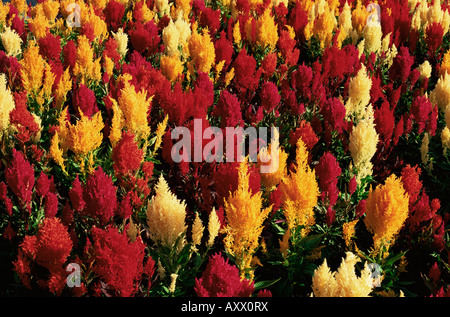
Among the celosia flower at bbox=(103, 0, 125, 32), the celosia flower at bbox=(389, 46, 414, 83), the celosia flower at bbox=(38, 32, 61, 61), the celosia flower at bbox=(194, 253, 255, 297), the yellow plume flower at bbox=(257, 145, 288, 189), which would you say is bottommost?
the celosia flower at bbox=(194, 253, 255, 297)

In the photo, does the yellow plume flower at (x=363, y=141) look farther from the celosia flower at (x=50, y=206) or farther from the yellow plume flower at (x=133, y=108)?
the celosia flower at (x=50, y=206)

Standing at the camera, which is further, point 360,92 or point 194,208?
point 360,92

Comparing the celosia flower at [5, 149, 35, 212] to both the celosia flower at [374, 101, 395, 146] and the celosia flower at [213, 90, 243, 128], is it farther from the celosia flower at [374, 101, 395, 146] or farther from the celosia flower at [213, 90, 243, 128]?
the celosia flower at [374, 101, 395, 146]

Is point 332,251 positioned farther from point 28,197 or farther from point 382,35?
point 382,35

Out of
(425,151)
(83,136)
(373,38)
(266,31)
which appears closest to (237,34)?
(266,31)

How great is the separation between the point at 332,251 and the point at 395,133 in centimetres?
143

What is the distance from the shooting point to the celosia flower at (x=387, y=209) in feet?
7.61

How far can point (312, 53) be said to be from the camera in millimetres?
6289

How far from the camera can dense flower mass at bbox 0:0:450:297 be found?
2307mm

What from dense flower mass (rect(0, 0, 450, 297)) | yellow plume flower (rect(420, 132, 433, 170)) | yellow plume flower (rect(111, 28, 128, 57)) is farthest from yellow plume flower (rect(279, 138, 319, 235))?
yellow plume flower (rect(111, 28, 128, 57))

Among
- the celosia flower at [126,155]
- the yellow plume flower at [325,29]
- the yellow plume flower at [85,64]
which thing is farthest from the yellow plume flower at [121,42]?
the celosia flower at [126,155]

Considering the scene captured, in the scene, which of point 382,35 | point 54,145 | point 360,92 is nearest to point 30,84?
point 54,145

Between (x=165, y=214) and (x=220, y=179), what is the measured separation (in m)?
0.38

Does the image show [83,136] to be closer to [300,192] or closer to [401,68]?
[300,192]
